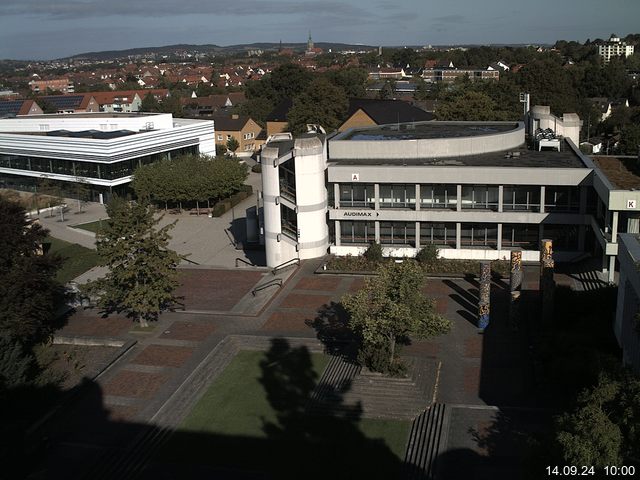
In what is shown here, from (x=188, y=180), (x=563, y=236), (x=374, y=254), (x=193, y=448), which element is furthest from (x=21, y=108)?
(x=193, y=448)

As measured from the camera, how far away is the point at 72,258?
45656 mm

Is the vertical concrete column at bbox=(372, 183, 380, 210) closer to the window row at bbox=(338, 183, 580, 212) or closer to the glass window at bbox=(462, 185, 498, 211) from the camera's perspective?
the window row at bbox=(338, 183, 580, 212)

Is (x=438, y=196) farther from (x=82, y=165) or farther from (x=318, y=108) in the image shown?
(x=318, y=108)

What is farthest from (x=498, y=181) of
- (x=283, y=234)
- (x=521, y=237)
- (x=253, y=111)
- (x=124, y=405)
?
(x=253, y=111)

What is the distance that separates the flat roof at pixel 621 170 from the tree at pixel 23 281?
85.3 ft

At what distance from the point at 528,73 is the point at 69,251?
59681mm

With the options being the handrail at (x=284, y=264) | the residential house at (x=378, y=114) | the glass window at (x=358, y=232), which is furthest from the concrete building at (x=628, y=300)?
the residential house at (x=378, y=114)

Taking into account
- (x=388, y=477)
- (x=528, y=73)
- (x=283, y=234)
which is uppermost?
(x=528, y=73)

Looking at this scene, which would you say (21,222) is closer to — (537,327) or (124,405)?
(124,405)

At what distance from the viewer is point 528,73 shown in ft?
279

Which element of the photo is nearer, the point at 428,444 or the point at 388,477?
the point at 388,477

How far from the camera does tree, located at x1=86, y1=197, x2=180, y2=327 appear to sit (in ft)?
98.0

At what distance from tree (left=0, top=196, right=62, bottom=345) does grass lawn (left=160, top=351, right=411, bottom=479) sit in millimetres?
7897

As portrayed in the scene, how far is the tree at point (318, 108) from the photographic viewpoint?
76.5 meters
